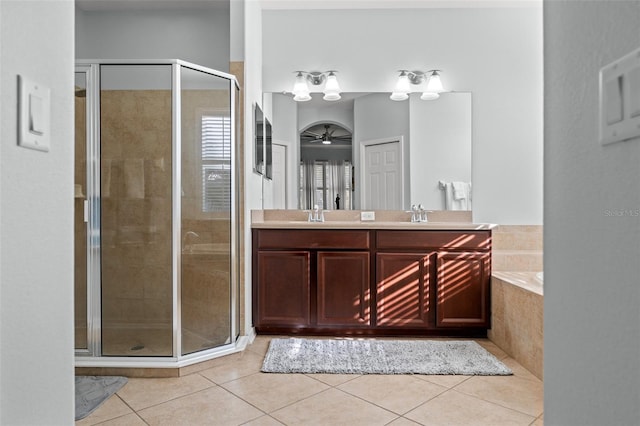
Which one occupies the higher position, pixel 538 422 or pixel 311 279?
pixel 311 279

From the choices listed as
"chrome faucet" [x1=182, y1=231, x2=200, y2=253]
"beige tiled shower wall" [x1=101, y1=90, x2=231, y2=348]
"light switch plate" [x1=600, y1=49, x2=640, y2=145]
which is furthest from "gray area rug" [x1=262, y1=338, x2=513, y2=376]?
"light switch plate" [x1=600, y1=49, x2=640, y2=145]

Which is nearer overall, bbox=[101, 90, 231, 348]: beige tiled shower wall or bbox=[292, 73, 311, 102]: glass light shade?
bbox=[101, 90, 231, 348]: beige tiled shower wall

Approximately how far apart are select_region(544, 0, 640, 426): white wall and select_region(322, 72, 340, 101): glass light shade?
2924 millimetres

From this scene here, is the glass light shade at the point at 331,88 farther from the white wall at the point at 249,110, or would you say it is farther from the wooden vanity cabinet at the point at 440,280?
the wooden vanity cabinet at the point at 440,280

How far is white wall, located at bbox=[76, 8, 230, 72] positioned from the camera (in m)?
3.44

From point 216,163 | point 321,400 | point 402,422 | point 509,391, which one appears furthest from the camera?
point 216,163

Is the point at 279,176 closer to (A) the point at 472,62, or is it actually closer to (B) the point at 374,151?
(B) the point at 374,151

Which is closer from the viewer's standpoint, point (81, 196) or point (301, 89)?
point (81, 196)

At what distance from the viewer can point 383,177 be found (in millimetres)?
3539

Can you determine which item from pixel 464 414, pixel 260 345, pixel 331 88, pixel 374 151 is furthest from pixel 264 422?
pixel 331 88

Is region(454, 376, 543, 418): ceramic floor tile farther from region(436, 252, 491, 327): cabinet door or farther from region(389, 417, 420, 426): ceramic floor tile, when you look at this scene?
region(436, 252, 491, 327): cabinet door

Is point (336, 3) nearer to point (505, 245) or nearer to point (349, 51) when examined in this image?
point (349, 51)

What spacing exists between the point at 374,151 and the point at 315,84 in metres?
0.79

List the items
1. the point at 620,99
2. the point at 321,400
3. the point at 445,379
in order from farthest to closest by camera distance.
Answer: the point at 445,379
the point at 321,400
the point at 620,99
